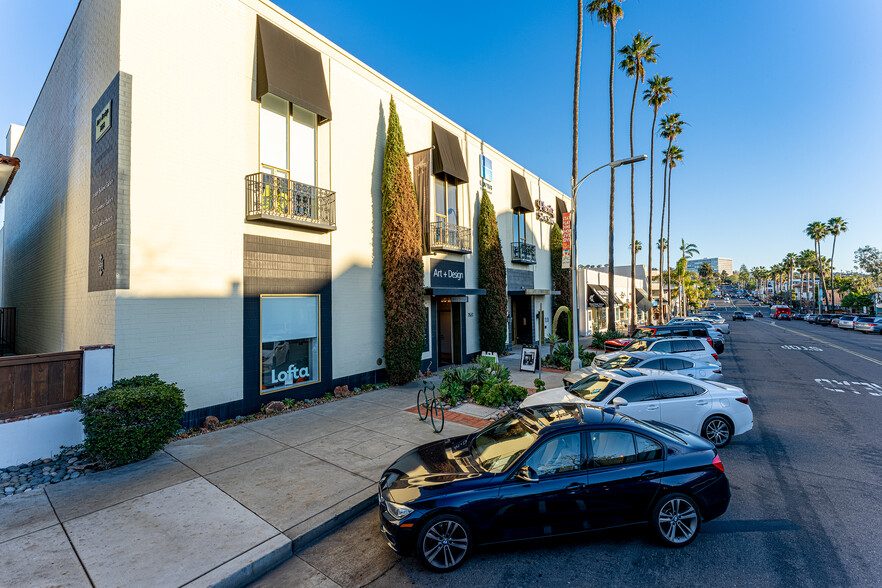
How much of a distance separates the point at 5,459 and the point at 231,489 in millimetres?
4189

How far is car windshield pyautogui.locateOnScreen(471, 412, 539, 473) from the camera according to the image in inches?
180

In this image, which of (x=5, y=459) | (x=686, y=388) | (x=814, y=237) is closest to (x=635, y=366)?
(x=686, y=388)

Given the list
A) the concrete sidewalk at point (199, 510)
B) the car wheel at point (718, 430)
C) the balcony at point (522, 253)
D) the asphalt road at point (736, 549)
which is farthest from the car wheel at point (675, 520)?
the balcony at point (522, 253)

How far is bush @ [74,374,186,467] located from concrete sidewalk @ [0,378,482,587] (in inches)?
13.5

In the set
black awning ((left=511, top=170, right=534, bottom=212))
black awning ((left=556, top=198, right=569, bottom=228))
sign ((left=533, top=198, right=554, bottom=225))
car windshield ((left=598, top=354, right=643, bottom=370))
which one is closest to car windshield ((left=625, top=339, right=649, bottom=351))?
car windshield ((left=598, top=354, right=643, bottom=370))

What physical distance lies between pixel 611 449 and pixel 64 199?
640 inches

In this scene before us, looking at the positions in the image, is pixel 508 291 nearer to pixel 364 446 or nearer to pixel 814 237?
pixel 364 446

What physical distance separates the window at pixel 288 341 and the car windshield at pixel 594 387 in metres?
7.26

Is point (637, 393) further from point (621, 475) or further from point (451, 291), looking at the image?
point (451, 291)

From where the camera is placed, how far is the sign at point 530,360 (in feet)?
50.1

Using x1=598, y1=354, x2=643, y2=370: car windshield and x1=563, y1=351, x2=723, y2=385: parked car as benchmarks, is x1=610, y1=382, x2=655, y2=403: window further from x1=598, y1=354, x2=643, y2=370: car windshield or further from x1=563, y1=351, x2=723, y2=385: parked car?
x1=598, y1=354, x2=643, y2=370: car windshield

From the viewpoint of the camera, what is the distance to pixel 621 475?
4473mm

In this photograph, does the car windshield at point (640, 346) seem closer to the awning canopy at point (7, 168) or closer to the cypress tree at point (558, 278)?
the cypress tree at point (558, 278)

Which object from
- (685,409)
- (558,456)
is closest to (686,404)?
(685,409)
